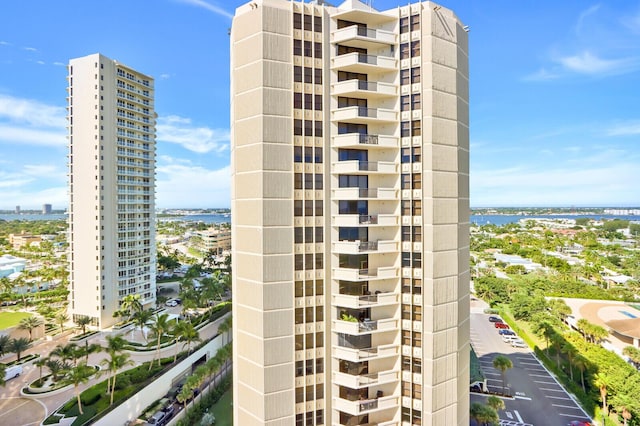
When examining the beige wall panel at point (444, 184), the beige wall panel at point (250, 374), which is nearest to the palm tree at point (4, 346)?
the beige wall panel at point (250, 374)

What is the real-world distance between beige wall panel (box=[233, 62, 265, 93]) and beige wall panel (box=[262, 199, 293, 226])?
24.2 feet

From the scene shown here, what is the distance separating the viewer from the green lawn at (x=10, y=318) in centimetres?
5800

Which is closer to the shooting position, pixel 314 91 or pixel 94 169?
pixel 314 91

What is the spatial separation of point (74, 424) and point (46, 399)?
28.3 ft

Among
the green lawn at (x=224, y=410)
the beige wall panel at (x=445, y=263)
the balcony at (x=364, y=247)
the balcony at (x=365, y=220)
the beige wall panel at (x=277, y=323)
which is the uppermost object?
the balcony at (x=365, y=220)

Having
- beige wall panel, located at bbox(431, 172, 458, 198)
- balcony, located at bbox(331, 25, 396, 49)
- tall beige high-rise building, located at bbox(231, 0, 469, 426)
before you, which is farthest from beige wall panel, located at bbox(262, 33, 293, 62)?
beige wall panel, located at bbox(431, 172, 458, 198)

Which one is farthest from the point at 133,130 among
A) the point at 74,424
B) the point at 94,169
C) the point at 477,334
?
the point at 477,334

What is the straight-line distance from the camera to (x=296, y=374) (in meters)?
21.5

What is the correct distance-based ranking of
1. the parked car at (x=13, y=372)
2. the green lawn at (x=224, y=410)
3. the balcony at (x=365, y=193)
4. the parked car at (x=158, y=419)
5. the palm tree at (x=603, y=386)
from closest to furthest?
the balcony at (x=365, y=193)
the parked car at (x=158, y=419)
the green lawn at (x=224, y=410)
the palm tree at (x=603, y=386)
the parked car at (x=13, y=372)

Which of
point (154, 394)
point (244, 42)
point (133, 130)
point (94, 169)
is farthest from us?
point (133, 130)

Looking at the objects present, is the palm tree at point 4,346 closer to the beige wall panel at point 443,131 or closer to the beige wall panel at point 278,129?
the beige wall panel at point 278,129

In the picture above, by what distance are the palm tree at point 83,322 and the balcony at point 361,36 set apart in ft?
200

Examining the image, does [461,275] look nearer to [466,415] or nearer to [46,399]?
[466,415]

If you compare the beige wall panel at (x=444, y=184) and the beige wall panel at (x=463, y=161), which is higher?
the beige wall panel at (x=463, y=161)
